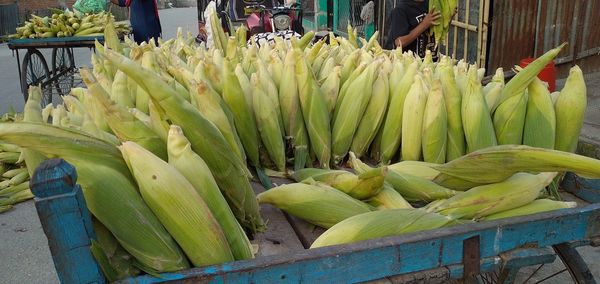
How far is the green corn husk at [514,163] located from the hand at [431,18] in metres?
3.41

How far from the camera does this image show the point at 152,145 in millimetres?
1417

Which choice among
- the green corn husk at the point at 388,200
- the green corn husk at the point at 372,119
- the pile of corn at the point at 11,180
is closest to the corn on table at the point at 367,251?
the green corn husk at the point at 388,200

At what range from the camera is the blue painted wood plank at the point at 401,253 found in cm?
121

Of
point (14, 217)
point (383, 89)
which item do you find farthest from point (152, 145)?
point (14, 217)

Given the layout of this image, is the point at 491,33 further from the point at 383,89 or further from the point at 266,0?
the point at 266,0

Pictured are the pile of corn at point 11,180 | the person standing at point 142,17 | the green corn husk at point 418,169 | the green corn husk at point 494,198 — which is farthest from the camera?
the person standing at point 142,17

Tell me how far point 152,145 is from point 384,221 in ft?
2.28

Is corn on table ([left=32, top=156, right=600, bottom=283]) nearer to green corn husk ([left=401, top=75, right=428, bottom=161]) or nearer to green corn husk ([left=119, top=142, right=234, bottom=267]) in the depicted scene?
green corn husk ([left=119, top=142, right=234, bottom=267])

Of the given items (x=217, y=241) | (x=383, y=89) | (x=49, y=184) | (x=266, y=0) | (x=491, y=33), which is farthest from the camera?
(x=266, y=0)

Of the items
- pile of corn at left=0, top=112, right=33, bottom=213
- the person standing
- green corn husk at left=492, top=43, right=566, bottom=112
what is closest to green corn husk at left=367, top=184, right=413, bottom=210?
green corn husk at left=492, top=43, right=566, bottom=112

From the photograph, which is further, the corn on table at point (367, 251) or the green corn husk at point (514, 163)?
the green corn husk at point (514, 163)

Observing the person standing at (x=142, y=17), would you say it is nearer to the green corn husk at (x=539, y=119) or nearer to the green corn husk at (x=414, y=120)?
the green corn husk at (x=414, y=120)

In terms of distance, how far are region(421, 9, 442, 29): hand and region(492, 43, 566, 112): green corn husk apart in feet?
9.39

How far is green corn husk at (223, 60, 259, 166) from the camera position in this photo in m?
2.02
